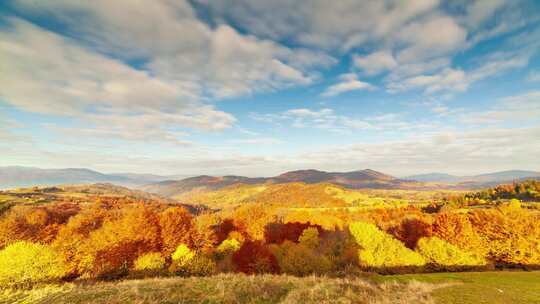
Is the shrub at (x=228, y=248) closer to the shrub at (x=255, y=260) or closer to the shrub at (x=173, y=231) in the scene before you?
the shrub at (x=255, y=260)

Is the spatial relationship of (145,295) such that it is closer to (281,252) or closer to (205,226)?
(281,252)

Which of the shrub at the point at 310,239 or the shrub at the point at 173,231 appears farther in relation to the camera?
the shrub at the point at 310,239

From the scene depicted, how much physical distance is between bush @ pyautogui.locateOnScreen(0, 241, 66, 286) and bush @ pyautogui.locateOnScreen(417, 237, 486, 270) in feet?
238

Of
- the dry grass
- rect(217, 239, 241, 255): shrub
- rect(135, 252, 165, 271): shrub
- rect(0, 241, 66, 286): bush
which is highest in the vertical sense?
the dry grass

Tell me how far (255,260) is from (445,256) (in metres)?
40.7

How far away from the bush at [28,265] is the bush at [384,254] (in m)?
58.5

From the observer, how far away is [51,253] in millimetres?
44125

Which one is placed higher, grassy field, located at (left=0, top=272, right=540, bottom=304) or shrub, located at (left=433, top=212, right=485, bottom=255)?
grassy field, located at (left=0, top=272, right=540, bottom=304)

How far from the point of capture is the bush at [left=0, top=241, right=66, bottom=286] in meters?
38.3

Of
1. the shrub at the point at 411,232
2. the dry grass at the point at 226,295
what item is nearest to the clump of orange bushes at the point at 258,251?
the shrub at the point at 411,232

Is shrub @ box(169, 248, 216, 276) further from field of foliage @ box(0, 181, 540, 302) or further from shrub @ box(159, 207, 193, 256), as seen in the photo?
shrub @ box(159, 207, 193, 256)

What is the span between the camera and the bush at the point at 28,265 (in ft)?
126

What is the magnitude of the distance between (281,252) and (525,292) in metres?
51.3

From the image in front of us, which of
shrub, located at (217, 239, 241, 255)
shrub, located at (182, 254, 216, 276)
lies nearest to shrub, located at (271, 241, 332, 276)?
shrub, located at (182, 254, 216, 276)
